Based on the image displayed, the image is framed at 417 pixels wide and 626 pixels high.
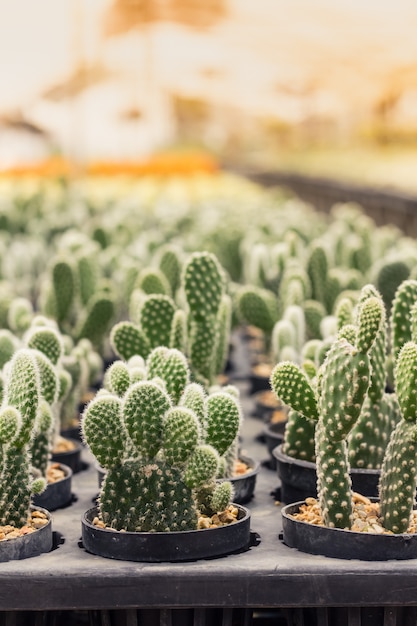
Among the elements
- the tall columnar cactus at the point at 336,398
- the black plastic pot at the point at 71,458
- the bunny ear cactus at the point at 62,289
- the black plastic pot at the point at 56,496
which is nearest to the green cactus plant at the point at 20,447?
the black plastic pot at the point at 56,496

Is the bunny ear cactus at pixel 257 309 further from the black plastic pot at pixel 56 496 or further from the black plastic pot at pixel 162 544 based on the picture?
the black plastic pot at pixel 162 544

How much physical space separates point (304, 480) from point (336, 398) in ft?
1.53

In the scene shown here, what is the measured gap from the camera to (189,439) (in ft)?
6.27

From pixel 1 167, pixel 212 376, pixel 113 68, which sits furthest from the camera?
pixel 113 68

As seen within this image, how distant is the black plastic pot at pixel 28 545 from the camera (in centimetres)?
193

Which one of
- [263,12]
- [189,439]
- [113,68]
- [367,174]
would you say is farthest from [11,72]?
[189,439]

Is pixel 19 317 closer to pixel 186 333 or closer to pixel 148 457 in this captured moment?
pixel 186 333

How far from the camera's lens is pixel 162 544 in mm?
1918

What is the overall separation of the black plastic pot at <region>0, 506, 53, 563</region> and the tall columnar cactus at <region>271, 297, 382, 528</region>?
522mm

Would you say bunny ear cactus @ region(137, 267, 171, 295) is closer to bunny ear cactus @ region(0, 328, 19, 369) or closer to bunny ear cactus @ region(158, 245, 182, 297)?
bunny ear cactus @ region(158, 245, 182, 297)

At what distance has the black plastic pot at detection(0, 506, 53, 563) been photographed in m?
1.93

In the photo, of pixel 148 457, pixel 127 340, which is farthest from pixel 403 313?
pixel 148 457

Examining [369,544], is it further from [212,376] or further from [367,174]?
[367,174]

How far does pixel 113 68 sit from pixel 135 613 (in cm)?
1418
